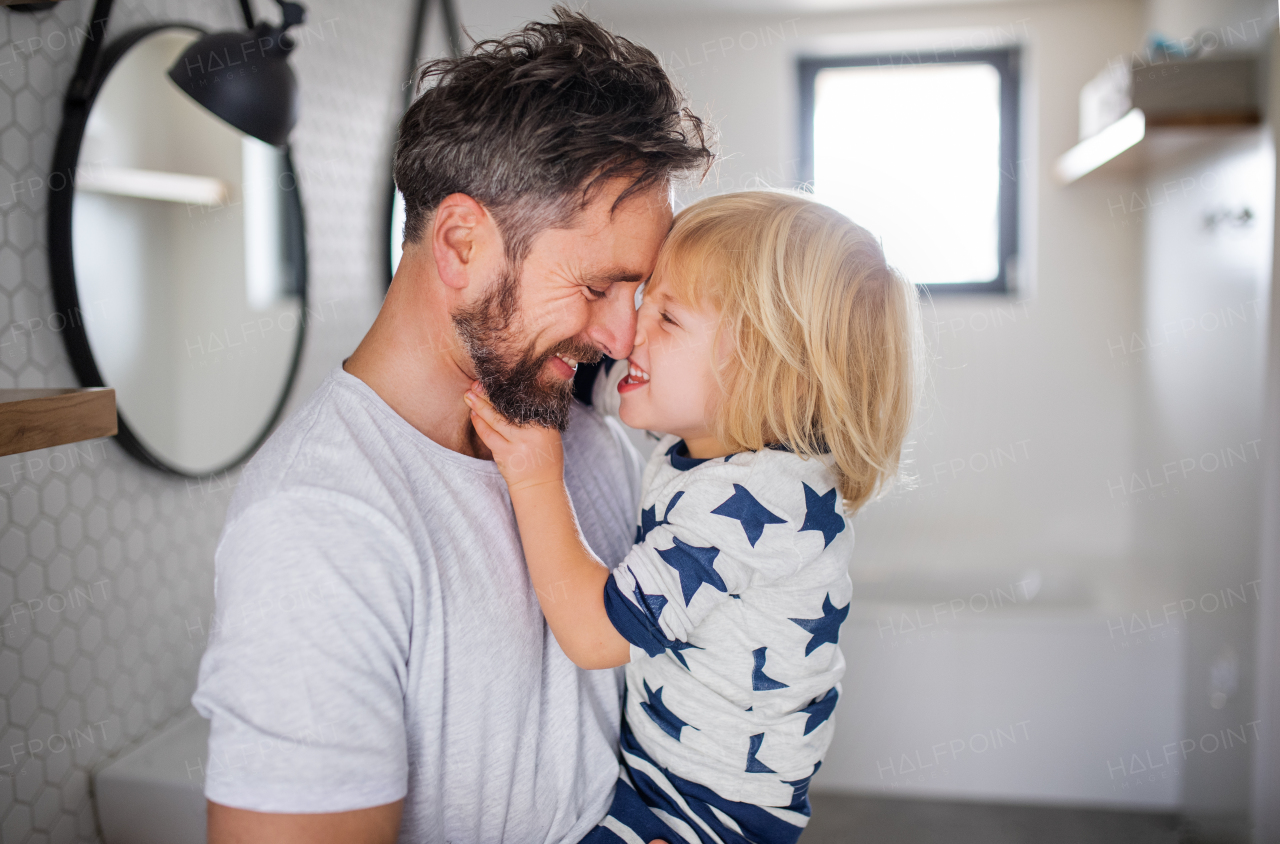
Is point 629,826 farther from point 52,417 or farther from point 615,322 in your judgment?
point 52,417

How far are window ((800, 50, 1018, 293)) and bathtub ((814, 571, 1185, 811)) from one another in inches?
53.9

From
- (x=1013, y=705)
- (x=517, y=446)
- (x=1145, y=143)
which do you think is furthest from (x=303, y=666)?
(x=1145, y=143)

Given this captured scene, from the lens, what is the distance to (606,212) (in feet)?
3.22

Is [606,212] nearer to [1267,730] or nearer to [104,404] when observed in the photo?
[104,404]

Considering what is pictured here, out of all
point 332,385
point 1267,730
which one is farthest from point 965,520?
point 332,385

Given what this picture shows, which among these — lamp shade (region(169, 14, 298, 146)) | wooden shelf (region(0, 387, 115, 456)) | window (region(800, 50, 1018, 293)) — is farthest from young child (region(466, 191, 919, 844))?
window (region(800, 50, 1018, 293))

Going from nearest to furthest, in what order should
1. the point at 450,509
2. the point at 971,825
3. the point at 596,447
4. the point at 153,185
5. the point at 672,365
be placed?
the point at 450,509 < the point at 672,365 < the point at 596,447 < the point at 153,185 < the point at 971,825

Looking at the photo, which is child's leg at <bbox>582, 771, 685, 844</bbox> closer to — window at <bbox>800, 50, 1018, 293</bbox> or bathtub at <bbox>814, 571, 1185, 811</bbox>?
bathtub at <bbox>814, 571, 1185, 811</bbox>

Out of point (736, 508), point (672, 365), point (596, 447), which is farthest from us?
point (596, 447)

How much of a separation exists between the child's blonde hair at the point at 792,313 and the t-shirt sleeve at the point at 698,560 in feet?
0.38

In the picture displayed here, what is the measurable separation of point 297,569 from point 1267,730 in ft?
7.13

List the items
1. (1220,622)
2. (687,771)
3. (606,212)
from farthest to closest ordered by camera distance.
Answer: (1220,622) < (687,771) < (606,212)

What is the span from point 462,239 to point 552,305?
0.40ft

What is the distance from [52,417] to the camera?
0.80m
